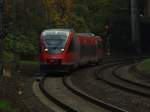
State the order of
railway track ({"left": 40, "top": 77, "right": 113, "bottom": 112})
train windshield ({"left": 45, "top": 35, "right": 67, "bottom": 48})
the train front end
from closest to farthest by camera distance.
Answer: railway track ({"left": 40, "top": 77, "right": 113, "bottom": 112})
the train front end
train windshield ({"left": 45, "top": 35, "right": 67, "bottom": 48})

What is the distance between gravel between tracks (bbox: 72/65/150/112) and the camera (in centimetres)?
1702

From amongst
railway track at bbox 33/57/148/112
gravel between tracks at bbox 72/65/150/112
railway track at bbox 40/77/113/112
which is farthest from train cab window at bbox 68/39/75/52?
railway track at bbox 33/57/148/112

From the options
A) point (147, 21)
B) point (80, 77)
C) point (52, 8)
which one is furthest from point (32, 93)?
point (147, 21)

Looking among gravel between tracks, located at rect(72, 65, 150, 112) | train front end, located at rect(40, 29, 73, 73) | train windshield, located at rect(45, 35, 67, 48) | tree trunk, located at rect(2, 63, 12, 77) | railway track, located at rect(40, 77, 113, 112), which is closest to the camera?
railway track, located at rect(40, 77, 113, 112)

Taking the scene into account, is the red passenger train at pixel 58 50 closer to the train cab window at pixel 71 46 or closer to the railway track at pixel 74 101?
the train cab window at pixel 71 46

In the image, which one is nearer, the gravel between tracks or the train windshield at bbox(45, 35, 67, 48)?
the gravel between tracks

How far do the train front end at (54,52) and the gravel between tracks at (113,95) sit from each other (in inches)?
102

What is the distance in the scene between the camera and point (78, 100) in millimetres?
19031

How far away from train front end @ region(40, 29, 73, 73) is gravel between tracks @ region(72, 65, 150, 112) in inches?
102

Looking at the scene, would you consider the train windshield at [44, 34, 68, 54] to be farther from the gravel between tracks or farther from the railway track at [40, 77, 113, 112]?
the railway track at [40, 77, 113, 112]

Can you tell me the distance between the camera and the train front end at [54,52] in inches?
1217

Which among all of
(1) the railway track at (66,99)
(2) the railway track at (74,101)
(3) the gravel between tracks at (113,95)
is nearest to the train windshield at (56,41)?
(3) the gravel between tracks at (113,95)

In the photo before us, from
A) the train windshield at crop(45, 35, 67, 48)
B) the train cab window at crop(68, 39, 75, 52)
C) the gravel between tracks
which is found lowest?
the gravel between tracks

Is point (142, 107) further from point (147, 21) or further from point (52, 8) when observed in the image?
point (147, 21)
